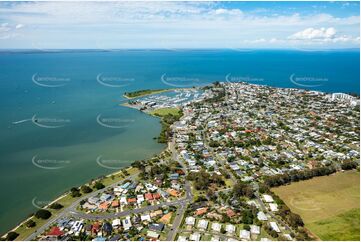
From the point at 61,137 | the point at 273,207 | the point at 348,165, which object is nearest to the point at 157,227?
the point at 273,207

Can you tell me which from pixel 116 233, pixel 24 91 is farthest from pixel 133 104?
pixel 116 233

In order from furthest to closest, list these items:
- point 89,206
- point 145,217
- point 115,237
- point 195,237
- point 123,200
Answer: point 123,200, point 89,206, point 145,217, point 115,237, point 195,237

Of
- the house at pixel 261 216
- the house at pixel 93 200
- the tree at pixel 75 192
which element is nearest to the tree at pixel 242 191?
the house at pixel 261 216

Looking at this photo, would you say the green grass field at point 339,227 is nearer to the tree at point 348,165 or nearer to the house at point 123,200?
the tree at point 348,165

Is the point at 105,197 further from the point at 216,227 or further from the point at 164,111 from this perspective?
the point at 164,111

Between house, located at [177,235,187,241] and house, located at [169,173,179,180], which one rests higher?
house, located at [169,173,179,180]

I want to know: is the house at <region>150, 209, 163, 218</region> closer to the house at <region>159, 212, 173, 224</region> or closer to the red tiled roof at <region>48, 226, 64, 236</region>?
the house at <region>159, 212, 173, 224</region>

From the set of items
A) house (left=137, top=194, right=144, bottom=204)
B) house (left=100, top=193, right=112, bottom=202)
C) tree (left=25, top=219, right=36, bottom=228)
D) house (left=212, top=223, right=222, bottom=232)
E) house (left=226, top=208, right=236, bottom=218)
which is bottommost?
tree (left=25, top=219, right=36, bottom=228)

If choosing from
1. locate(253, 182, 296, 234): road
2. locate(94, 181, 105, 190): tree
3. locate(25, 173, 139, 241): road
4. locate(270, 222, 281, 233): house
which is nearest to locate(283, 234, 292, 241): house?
locate(270, 222, 281, 233): house

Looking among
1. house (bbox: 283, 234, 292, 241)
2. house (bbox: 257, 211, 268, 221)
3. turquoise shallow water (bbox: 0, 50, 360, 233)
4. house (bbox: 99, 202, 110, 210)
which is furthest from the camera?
turquoise shallow water (bbox: 0, 50, 360, 233)

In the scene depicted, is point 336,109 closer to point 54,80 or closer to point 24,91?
point 24,91
